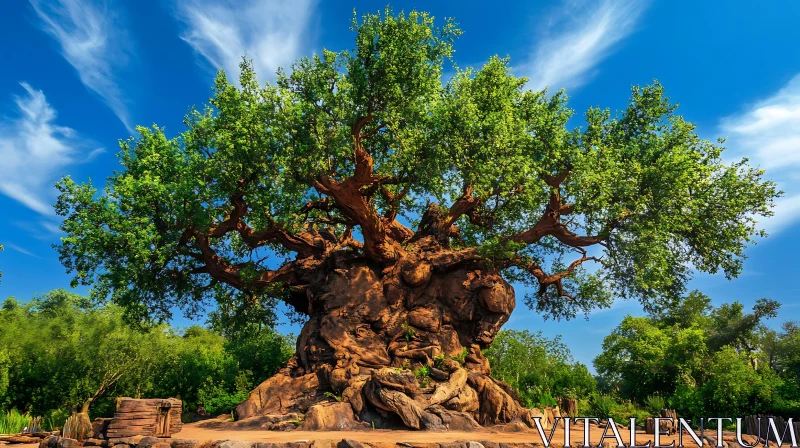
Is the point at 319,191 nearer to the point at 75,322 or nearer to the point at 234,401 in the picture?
the point at 234,401

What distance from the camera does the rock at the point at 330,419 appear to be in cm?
1373

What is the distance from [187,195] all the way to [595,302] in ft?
52.8

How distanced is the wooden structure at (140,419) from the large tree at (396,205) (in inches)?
186

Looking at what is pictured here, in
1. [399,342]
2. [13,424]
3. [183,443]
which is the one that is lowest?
[13,424]

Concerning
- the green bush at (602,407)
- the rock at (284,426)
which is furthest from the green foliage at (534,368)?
the rock at (284,426)

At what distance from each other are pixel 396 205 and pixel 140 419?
11952 millimetres

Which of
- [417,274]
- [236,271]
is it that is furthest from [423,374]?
[236,271]

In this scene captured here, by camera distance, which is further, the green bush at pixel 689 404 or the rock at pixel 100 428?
the green bush at pixel 689 404

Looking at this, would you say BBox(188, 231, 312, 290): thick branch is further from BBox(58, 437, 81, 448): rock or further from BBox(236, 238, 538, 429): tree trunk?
BBox(58, 437, 81, 448): rock

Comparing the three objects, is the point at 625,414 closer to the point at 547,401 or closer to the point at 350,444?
the point at 547,401

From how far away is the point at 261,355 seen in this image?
24922 millimetres

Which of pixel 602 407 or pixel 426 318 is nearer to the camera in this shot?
pixel 426 318

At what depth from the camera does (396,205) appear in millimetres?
21094

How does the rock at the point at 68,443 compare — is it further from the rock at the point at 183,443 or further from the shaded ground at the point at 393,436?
the rock at the point at 183,443
